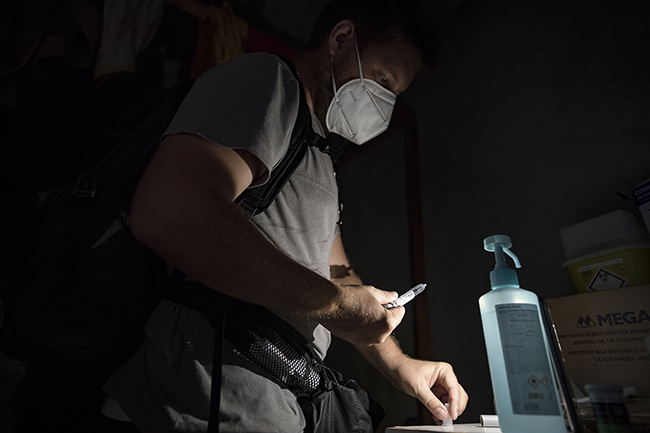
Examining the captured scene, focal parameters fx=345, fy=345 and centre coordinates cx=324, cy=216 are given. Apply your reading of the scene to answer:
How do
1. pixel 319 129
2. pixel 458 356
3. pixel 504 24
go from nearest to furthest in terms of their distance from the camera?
pixel 319 129, pixel 458 356, pixel 504 24

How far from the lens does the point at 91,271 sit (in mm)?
525

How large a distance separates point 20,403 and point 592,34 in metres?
2.30

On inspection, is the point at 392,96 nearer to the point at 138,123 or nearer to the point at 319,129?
the point at 319,129

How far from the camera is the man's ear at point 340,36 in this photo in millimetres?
1007

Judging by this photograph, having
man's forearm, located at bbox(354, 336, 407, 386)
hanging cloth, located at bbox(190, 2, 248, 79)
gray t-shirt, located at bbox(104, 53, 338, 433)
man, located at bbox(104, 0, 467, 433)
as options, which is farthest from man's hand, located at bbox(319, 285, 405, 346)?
hanging cloth, located at bbox(190, 2, 248, 79)

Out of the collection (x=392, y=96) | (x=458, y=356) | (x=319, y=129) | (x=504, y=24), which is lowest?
(x=458, y=356)

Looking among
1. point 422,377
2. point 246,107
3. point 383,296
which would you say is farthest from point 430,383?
point 246,107

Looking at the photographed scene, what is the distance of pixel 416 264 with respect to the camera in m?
1.56

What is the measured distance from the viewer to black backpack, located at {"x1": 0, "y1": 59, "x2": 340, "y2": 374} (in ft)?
1.64

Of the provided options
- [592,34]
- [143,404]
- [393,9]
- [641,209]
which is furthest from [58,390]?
[592,34]

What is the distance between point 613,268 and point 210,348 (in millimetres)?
899

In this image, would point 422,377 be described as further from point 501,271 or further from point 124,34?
point 124,34

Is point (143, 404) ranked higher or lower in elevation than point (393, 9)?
lower

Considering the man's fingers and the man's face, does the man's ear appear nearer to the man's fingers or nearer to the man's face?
the man's face
